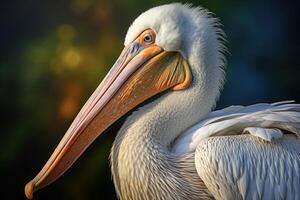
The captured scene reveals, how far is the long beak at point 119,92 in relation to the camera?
251 centimetres

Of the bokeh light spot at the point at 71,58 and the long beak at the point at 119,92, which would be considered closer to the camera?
the long beak at the point at 119,92

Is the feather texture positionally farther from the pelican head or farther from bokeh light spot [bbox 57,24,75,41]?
bokeh light spot [bbox 57,24,75,41]

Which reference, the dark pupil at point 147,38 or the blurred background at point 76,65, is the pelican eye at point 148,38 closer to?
the dark pupil at point 147,38

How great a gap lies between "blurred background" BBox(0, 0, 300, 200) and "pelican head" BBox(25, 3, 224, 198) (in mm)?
680

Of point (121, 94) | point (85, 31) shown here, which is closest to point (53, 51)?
point (85, 31)

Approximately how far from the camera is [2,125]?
128 inches

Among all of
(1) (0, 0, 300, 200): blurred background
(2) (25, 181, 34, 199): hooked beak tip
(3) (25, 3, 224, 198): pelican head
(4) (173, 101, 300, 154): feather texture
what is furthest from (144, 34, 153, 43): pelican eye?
(2) (25, 181, 34, 199): hooked beak tip

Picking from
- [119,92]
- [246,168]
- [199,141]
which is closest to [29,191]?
[119,92]

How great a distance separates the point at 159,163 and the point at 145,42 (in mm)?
559

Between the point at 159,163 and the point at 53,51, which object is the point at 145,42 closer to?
the point at 159,163

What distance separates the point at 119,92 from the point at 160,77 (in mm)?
203

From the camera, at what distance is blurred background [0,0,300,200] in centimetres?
322

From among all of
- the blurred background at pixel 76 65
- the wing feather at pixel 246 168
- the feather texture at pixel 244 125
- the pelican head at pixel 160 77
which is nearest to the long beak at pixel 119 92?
the pelican head at pixel 160 77

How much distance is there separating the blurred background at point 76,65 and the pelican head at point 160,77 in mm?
680
